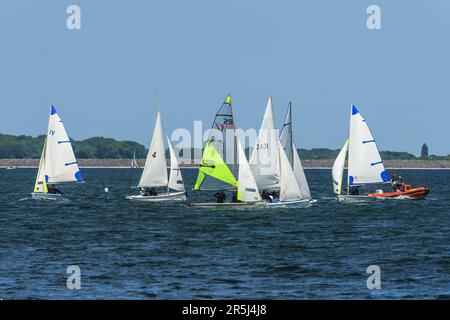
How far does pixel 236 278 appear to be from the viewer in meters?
29.3

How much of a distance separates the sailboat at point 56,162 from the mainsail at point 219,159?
687 inches

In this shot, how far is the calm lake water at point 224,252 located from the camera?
26844mm

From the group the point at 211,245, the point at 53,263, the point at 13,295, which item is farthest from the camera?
the point at 211,245

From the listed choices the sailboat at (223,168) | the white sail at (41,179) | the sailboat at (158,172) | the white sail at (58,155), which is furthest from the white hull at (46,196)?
the sailboat at (223,168)

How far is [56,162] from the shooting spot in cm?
7531

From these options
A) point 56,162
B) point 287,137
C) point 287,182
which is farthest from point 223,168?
point 56,162

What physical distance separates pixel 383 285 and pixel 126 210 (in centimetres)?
4200

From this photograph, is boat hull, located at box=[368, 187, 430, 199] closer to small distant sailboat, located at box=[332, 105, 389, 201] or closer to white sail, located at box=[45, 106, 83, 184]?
small distant sailboat, located at box=[332, 105, 389, 201]

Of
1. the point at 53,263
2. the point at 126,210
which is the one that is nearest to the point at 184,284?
the point at 53,263

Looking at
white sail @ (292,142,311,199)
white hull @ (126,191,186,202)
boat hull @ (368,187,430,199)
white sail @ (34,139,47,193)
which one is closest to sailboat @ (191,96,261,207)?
white sail @ (292,142,311,199)

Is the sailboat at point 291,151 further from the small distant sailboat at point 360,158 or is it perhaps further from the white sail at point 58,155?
the white sail at point 58,155

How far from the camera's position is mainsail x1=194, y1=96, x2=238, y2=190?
60.6 m

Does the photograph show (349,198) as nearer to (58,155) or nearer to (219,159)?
(219,159)
